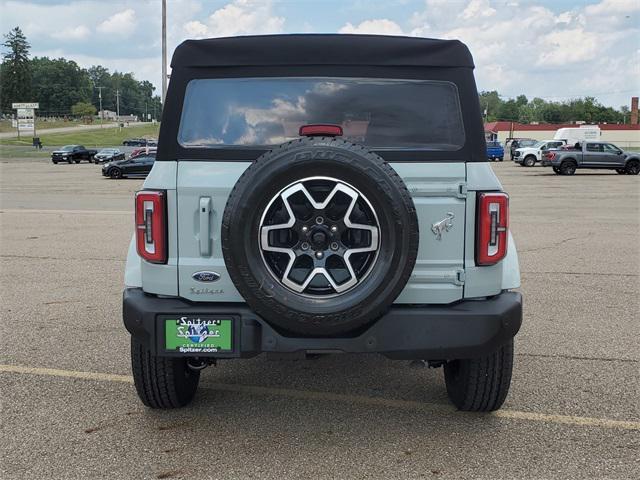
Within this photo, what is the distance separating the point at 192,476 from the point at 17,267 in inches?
252

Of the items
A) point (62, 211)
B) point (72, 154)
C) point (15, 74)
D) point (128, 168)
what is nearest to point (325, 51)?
point (62, 211)

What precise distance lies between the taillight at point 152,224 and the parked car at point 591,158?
31.4 metres

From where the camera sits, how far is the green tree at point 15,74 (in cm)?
14400

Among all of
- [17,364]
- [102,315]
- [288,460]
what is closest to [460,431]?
[288,460]

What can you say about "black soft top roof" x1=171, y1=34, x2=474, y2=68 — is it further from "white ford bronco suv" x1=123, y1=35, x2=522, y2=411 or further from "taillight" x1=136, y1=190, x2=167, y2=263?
"taillight" x1=136, y1=190, x2=167, y2=263

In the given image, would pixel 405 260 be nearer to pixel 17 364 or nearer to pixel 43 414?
pixel 43 414

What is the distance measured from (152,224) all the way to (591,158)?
32360 mm

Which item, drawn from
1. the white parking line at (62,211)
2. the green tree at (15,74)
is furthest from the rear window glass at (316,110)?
the green tree at (15,74)

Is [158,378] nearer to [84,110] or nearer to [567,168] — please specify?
[567,168]

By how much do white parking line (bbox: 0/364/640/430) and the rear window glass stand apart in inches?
65.0

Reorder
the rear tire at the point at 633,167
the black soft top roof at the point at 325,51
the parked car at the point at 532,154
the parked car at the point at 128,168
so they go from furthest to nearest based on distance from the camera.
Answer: the parked car at the point at 532,154
the rear tire at the point at 633,167
the parked car at the point at 128,168
the black soft top roof at the point at 325,51

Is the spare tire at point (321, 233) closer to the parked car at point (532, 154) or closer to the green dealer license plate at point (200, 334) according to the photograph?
the green dealer license plate at point (200, 334)

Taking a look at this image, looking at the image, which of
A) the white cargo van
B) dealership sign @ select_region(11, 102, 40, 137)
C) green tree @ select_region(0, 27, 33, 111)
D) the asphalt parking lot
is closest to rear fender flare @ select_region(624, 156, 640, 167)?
the asphalt parking lot

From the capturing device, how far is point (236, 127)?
3469mm
